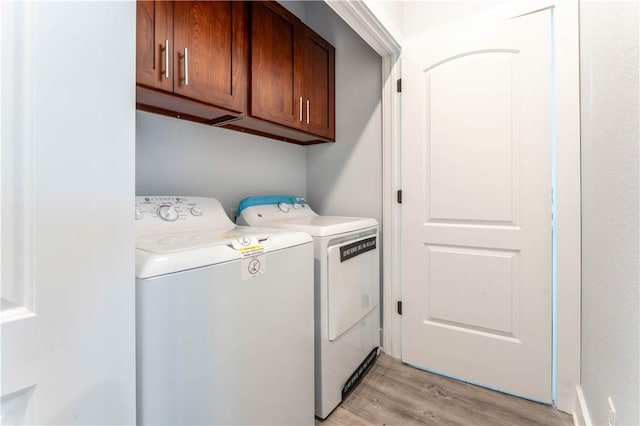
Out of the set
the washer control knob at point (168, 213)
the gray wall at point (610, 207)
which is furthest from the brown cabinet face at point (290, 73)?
the gray wall at point (610, 207)

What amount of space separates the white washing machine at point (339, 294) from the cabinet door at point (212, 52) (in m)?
0.66

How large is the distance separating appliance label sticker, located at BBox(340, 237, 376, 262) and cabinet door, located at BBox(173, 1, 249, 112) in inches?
35.9

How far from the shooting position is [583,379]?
4.46 feet

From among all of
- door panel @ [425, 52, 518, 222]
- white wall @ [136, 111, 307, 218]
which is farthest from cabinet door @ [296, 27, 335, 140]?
door panel @ [425, 52, 518, 222]

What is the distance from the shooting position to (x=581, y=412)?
1294 mm

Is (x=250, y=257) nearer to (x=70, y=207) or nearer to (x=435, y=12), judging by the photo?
(x=70, y=207)

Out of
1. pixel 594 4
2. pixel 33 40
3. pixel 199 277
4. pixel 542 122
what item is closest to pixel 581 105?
pixel 542 122

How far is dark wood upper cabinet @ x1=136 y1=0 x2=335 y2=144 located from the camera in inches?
45.2

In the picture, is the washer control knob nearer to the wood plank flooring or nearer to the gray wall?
the wood plank flooring

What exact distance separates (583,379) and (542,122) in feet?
4.19

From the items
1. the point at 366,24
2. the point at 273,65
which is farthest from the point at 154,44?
the point at 366,24

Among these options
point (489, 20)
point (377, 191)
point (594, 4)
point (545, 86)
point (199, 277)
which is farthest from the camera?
point (377, 191)

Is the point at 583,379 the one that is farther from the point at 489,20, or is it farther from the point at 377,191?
the point at 489,20

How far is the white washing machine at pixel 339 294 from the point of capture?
1388 millimetres
